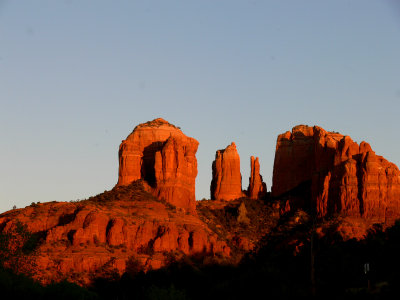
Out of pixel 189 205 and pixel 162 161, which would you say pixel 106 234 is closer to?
pixel 162 161

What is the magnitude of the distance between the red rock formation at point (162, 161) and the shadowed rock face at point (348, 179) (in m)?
19.8

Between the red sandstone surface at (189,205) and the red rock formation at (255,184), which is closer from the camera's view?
the red sandstone surface at (189,205)

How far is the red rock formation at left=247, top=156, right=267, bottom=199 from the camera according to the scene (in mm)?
174625

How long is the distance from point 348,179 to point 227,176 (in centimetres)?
2771

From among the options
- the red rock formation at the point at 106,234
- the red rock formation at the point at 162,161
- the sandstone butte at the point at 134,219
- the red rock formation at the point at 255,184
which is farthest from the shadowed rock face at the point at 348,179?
the red rock formation at the point at 106,234

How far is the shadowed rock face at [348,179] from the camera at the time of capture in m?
150

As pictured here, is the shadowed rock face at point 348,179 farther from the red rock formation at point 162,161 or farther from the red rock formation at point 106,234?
the red rock formation at point 106,234

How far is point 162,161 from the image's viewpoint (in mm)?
152000

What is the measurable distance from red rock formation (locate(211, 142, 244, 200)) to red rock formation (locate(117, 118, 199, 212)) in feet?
43.7

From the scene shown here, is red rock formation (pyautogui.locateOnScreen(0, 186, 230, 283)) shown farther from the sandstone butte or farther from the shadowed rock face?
the shadowed rock face

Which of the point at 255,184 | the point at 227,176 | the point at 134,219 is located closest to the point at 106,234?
the point at 134,219

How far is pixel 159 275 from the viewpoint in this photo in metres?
126

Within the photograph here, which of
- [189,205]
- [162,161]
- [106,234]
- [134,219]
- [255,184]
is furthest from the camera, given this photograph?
[255,184]

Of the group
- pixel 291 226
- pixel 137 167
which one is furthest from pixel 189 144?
pixel 291 226
